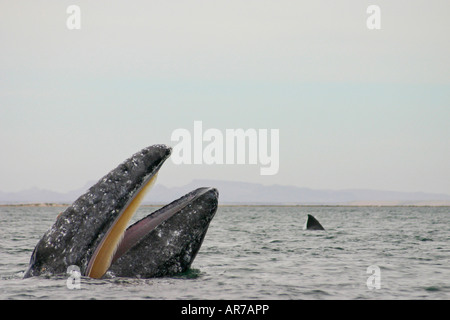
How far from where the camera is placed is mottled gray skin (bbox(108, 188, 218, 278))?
9.47 meters

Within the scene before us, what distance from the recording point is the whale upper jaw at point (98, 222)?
884 cm

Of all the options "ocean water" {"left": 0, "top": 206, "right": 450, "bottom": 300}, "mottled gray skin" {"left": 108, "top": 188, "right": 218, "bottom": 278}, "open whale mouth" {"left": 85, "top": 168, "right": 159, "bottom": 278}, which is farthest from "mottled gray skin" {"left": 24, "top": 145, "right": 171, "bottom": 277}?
"mottled gray skin" {"left": 108, "top": 188, "right": 218, "bottom": 278}

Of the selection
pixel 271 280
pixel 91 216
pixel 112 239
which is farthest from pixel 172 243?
pixel 271 280

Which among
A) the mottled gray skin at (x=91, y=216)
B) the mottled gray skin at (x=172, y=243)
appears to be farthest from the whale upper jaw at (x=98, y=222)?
the mottled gray skin at (x=172, y=243)

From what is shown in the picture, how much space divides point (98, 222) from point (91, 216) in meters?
0.14

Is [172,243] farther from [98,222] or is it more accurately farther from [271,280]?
[271,280]

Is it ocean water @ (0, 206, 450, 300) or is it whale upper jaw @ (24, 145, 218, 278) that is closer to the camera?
whale upper jaw @ (24, 145, 218, 278)

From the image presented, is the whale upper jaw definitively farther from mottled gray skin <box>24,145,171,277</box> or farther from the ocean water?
the ocean water

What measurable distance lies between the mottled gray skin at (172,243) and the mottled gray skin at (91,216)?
2.23 feet

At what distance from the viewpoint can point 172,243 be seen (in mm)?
9625

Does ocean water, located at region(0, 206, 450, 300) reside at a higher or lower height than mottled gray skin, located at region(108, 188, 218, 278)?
lower

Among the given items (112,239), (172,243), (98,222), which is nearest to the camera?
(98,222)

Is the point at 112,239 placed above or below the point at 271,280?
above
